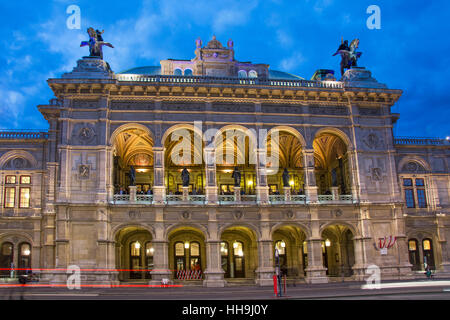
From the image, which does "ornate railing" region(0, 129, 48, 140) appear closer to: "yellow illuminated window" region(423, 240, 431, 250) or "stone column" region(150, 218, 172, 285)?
"stone column" region(150, 218, 172, 285)

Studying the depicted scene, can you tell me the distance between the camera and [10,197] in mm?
37531

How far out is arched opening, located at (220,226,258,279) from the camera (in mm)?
39469

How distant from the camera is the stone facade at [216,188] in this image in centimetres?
3359

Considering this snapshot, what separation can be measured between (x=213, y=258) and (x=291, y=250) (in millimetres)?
9704

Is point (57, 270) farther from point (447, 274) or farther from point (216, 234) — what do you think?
point (447, 274)

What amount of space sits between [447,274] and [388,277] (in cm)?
578

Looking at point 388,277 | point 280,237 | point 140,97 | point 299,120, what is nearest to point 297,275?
point 280,237

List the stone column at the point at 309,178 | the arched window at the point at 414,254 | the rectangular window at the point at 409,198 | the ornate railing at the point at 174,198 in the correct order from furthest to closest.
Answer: the rectangular window at the point at 409,198
the arched window at the point at 414,254
the stone column at the point at 309,178
the ornate railing at the point at 174,198

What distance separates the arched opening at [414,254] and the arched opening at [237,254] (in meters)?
13.9

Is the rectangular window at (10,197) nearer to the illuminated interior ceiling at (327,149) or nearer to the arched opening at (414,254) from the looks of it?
the illuminated interior ceiling at (327,149)

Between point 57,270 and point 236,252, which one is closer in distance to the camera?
point 57,270

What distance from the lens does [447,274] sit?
36.8 m

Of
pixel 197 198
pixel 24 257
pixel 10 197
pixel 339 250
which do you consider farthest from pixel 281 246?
pixel 10 197

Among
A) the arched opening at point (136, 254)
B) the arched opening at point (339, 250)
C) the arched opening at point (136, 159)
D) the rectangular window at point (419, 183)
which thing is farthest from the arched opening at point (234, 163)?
the rectangular window at point (419, 183)
